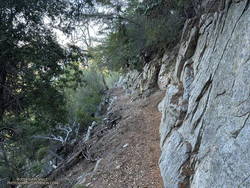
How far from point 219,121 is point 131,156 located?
9.15 ft

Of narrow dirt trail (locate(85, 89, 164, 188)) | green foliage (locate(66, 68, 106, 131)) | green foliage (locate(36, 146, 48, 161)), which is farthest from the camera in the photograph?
green foliage (locate(66, 68, 106, 131))

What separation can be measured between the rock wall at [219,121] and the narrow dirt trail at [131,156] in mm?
479

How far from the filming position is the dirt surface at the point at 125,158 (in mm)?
4078

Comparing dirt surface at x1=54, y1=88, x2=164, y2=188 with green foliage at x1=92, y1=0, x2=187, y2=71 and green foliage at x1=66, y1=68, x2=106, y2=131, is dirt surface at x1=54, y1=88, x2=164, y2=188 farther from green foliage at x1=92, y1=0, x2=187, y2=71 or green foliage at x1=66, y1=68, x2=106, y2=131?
green foliage at x1=92, y1=0, x2=187, y2=71

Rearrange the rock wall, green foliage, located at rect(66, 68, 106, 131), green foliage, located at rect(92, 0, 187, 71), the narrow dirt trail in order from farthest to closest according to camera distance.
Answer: green foliage, located at rect(66, 68, 106, 131)
green foliage, located at rect(92, 0, 187, 71)
the narrow dirt trail
the rock wall

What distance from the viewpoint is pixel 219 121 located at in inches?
104

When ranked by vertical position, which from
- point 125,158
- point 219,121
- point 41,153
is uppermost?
point 219,121

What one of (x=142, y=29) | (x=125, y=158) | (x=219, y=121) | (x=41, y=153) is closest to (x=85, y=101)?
(x=41, y=153)

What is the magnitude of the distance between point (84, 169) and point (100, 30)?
6.26 meters

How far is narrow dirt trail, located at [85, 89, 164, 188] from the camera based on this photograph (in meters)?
4.02

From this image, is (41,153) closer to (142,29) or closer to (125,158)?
(125,158)

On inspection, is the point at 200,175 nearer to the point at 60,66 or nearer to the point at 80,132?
the point at 60,66

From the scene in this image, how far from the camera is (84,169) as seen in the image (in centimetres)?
541

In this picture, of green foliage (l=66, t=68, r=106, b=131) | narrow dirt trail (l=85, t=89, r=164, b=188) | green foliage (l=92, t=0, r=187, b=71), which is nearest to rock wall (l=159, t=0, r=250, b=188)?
narrow dirt trail (l=85, t=89, r=164, b=188)
